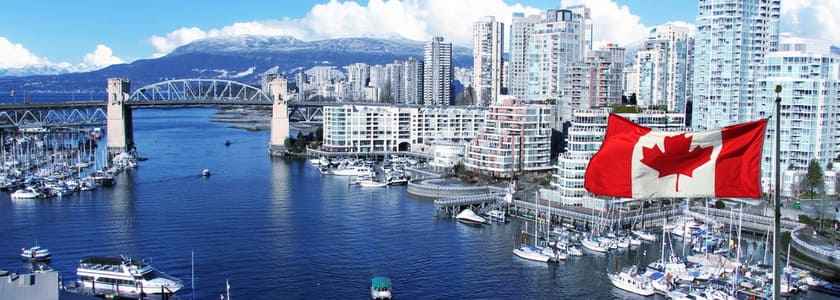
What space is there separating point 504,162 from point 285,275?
399 inches

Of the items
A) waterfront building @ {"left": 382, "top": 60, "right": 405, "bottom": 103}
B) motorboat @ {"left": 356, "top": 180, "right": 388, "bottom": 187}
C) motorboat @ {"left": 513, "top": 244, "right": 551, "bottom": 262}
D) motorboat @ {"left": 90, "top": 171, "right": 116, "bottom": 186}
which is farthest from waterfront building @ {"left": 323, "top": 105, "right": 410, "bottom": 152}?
waterfront building @ {"left": 382, "top": 60, "right": 405, "bottom": 103}

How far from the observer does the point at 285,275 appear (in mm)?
11312

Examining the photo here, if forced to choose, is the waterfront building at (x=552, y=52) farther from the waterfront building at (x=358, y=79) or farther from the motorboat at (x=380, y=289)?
the waterfront building at (x=358, y=79)

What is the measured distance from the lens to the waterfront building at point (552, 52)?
32531mm

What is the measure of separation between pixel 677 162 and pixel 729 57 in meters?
17.9

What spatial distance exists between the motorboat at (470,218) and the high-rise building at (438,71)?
30446 millimetres

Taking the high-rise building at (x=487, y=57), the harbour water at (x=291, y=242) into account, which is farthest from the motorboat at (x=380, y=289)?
the high-rise building at (x=487, y=57)

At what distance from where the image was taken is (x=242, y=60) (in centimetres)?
14975

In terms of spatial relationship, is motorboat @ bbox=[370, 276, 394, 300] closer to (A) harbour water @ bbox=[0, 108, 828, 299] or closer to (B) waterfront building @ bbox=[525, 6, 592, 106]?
(A) harbour water @ bbox=[0, 108, 828, 299]

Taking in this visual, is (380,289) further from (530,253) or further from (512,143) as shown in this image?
(512,143)

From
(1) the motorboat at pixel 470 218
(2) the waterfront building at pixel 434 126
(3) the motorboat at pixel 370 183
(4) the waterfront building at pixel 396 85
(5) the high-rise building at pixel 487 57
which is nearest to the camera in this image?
(1) the motorboat at pixel 470 218

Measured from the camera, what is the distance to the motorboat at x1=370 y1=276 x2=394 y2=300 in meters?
10.2

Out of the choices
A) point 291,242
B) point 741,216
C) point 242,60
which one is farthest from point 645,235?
point 242,60

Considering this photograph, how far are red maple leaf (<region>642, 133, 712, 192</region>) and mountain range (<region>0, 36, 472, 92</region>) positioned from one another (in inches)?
4730
